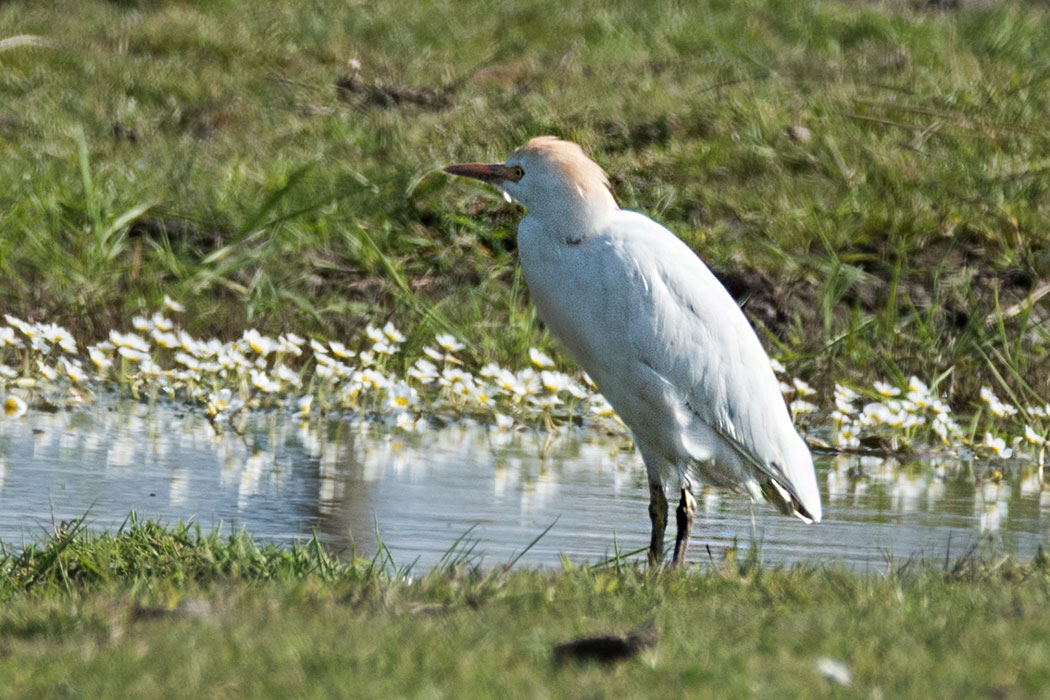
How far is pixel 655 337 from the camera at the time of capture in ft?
15.9

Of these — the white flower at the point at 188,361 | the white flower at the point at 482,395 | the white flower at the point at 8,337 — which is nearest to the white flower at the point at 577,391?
the white flower at the point at 482,395

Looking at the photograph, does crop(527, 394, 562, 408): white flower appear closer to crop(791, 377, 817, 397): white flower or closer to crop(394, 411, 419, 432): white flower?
crop(394, 411, 419, 432): white flower

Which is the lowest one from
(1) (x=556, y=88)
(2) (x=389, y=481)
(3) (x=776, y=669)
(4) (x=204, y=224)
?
(3) (x=776, y=669)

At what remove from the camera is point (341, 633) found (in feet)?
10.5

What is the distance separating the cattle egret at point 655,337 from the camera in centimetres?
483

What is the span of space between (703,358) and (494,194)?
378 cm

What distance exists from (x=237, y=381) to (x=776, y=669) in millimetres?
4425

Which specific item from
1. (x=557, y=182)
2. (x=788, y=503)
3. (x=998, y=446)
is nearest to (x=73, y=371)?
(x=557, y=182)

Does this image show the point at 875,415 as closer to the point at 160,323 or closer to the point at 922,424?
the point at 922,424

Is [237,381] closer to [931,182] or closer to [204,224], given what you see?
[204,224]

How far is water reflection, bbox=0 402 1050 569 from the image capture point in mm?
5023

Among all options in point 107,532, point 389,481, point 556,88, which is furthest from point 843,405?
point 556,88

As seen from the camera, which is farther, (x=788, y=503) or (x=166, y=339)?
(x=166, y=339)

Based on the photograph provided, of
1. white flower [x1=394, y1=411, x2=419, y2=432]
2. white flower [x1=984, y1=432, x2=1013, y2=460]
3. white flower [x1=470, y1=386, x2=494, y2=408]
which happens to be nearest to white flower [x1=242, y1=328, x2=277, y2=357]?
white flower [x1=394, y1=411, x2=419, y2=432]
